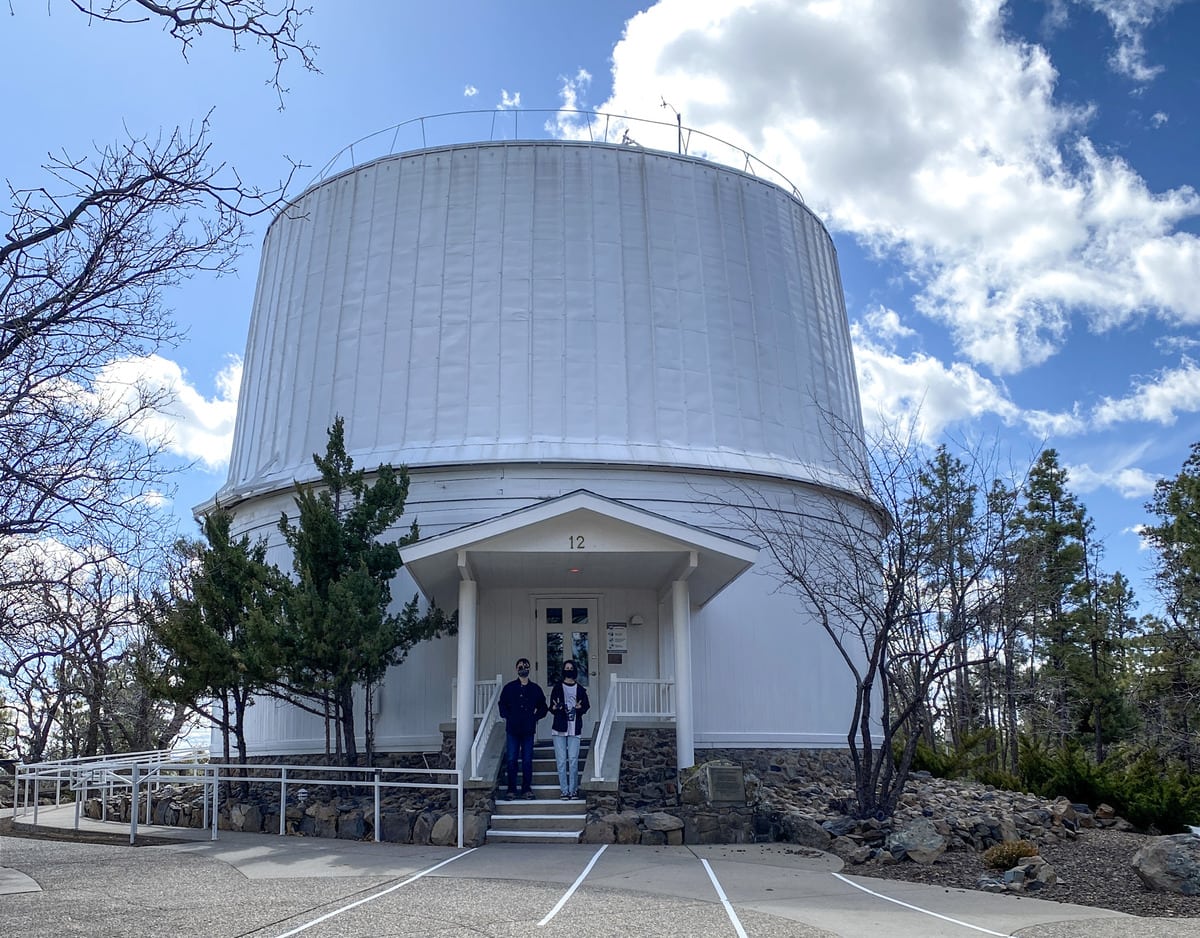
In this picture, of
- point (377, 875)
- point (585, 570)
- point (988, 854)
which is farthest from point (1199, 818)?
point (377, 875)

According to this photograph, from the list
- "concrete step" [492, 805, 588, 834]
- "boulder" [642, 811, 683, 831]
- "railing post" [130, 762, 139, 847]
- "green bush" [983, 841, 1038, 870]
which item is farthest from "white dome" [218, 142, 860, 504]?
"green bush" [983, 841, 1038, 870]

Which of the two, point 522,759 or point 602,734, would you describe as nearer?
point 522,759

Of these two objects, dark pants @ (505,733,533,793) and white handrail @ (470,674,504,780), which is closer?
dark pants @ (505,733,533,793)

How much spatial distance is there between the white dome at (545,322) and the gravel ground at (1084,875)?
8301 mm

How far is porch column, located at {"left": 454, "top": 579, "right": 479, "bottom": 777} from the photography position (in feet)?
47.4

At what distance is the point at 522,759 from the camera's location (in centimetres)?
1429

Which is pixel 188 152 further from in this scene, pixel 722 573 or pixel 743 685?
pixel 743 685

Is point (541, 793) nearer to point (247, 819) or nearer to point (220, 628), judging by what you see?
point (247, 819)

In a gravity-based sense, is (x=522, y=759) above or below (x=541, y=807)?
above

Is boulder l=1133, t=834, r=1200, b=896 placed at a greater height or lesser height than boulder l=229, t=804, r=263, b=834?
lesser

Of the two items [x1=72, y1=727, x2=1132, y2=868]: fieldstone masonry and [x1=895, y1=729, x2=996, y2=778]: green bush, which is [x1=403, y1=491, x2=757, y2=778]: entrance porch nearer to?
[x1=72, y1=727, x2=1132, y2=868]: fieldstone masonry

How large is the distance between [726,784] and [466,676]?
361 cm

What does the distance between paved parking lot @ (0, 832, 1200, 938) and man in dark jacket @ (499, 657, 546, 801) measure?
2264mm

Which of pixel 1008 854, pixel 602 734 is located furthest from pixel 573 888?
pixel 602 734
